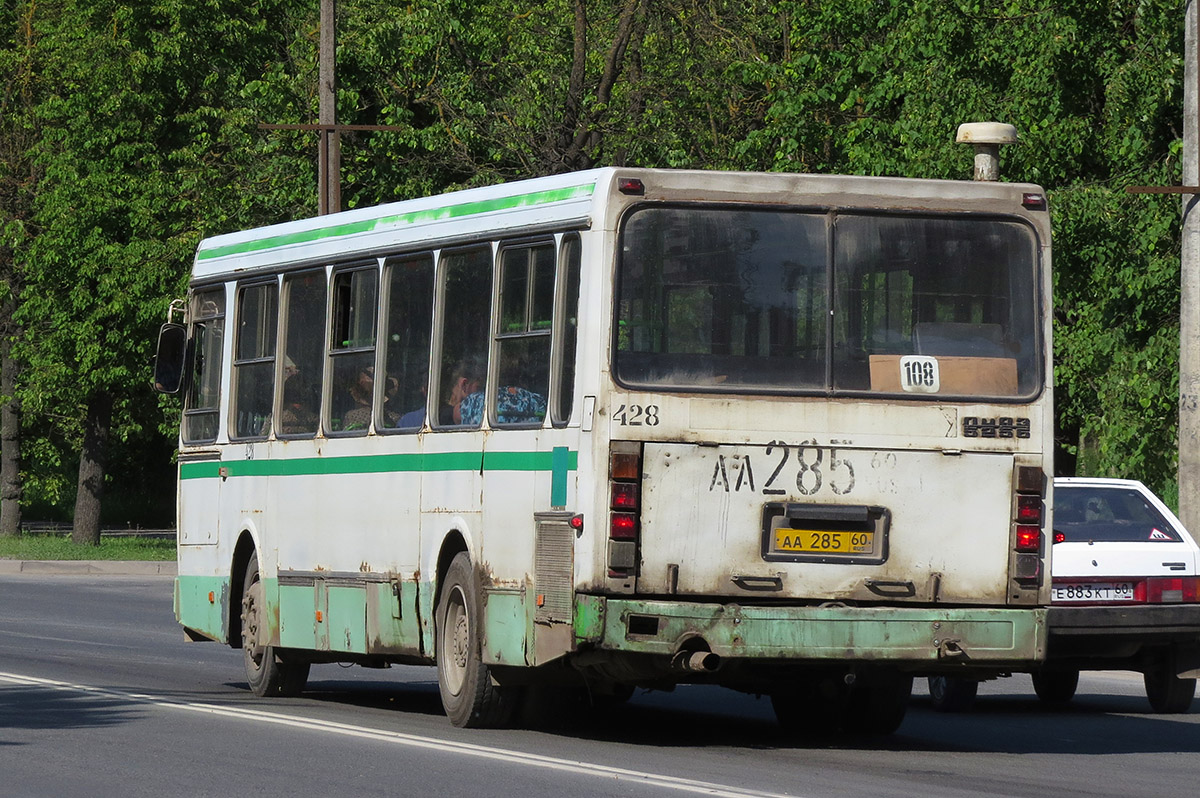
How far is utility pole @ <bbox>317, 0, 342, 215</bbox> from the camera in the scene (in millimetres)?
29156

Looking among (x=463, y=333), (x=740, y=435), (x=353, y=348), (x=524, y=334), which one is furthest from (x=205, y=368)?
(x=740, y=435)

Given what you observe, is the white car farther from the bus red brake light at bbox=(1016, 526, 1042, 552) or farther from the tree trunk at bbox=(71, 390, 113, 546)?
the tree trunk at bbox=(71, 390, 113, 546)

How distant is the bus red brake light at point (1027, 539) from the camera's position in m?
11.5

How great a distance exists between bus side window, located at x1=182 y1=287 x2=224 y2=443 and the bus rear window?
5.85 m

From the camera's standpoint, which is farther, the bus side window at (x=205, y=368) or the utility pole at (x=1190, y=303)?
the utility pole at (x=1190, y=303)

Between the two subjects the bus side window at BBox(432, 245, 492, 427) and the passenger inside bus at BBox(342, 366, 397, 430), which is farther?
the passenger inside bus at BBox(342, 366, 397, 430)

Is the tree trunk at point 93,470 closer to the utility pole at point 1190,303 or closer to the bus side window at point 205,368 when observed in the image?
the bus side window at point 205,368

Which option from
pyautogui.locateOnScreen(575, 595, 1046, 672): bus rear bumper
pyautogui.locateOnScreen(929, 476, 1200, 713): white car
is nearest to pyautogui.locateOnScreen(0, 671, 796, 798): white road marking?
pyautogui.locateOnScreen(575, 595, 1046, 672): bus rear bumper

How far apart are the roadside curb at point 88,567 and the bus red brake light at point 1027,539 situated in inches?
997

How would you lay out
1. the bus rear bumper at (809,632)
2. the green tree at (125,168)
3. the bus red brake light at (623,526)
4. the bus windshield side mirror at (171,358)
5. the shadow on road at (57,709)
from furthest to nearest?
1. the green tree at (125,168)
2. the bus windshield side mirror at (171,358)
3. the shadow on road at (57,709)
4. the bus red brake light at (623,526)
5. the bus rear bumper at (809,632)

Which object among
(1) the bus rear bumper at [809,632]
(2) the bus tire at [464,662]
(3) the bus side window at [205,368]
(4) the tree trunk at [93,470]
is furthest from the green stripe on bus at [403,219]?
(4) the tree trunk at [93,470]

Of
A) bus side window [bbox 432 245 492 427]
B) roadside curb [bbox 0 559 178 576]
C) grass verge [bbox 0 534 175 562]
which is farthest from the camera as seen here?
grass verge [bbox 0 534 175 562]

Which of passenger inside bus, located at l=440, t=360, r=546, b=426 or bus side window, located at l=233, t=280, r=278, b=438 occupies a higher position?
bus side window, located at l=233, t=280, r=278, b=438

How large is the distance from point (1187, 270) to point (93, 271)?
2516 centimetres
